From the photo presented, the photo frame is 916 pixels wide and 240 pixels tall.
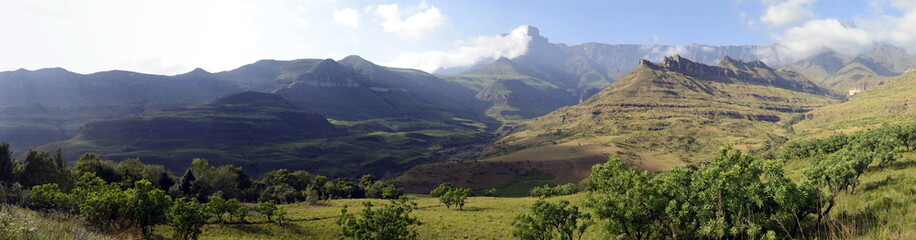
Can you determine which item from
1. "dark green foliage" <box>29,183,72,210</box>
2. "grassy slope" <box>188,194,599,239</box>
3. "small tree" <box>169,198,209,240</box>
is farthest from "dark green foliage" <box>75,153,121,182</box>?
"small tree" <box>169,198,209,240</box>

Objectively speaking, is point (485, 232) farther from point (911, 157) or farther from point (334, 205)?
point (911, 157)

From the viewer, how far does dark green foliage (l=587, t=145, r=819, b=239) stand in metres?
15.6

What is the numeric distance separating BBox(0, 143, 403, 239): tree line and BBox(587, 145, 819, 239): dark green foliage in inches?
984

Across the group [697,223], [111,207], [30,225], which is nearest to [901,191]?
[697,223]

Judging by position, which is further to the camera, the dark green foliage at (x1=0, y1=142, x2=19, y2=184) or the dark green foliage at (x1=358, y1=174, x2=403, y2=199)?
the dark green foliage at (x1=358, y1=174, x2=403, y2=199)

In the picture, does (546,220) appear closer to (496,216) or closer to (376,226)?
(376,226)

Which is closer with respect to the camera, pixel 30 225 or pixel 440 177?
pixel 30 225

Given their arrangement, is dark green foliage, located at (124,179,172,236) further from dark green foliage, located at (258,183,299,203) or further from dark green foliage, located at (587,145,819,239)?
dark green foliage, located at (258,183,299,203)

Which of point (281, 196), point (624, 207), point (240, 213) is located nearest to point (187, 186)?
point (281, 196)

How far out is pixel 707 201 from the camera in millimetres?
16594

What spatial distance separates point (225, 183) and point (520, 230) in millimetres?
85982

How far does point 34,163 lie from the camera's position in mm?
57438

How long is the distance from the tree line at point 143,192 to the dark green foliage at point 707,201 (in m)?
25.0

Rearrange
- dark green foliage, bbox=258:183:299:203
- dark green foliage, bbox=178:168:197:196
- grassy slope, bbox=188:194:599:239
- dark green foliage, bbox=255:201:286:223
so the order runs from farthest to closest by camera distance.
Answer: dark green foliage, bbox=258:183:299:203 → dark green foliage, bbox=178:168:197:196 → dark green foliage, bbox=255:201:286:223 → grassy slope, bbox=188:194:599:239
